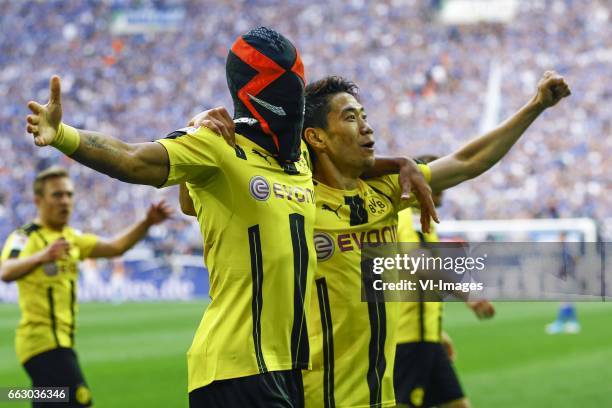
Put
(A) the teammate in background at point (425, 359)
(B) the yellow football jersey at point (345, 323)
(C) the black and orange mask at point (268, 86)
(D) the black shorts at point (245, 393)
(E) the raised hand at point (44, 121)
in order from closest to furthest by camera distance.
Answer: (E) the raised hand at point (44, 121) → (D) the black shorts at point (245, 393) → (C) the black and orange mask at point (268, 86) → (B) the yellow football jersey at point (345, 323) → (A) the teammate in background at point (425, 359)

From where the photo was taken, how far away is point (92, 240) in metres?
8.15

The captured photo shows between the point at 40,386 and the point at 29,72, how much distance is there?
32.0m

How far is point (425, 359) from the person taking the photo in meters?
7.15

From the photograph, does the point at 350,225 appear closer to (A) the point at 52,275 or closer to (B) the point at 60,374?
(B) the point at 60,374

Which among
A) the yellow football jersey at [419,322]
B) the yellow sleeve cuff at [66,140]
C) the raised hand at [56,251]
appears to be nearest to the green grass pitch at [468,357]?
the yellow football jersey at [419,322]

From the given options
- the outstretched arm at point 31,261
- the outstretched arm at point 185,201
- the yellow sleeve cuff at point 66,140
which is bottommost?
the outstretched arm at point 31,261

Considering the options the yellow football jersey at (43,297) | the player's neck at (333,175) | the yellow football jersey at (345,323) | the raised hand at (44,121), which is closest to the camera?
the raised hand at (44,121)

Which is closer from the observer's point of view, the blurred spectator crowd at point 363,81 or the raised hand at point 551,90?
the raised hand at point 551,90

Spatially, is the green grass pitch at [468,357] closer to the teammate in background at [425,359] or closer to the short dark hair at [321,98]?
the teammate in background at [425,359]

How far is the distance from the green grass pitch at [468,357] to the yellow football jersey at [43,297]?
134 inches

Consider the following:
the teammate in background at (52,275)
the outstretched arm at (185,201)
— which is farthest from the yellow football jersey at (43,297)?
the outstretched arm at (185,201)

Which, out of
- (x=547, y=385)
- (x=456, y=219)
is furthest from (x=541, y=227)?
(x=547, y=385)

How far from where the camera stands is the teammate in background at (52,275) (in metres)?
7.08

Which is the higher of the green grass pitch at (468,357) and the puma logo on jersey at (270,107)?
the puma logo on jersey at (270,107)
